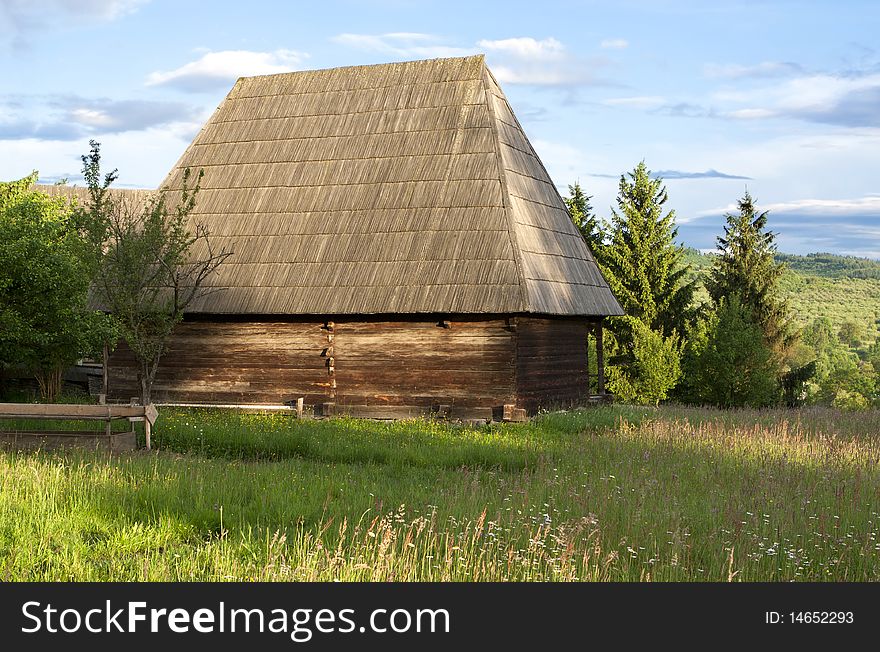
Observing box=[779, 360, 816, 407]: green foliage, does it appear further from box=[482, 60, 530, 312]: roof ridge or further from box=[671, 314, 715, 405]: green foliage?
box=[482, 60, 530, 312]: roof ridge

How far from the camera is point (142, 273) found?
60.1ft

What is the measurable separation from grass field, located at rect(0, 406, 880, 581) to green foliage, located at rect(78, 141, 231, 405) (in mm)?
4325

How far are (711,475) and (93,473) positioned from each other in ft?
22.7

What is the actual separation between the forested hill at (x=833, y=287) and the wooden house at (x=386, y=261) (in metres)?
89.1

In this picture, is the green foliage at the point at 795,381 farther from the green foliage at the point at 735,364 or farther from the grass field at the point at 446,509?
the grass field at the point at 446,509

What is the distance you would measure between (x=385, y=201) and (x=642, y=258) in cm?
1613

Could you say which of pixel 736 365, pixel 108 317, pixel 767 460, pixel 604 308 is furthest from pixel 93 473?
pixel 736 365

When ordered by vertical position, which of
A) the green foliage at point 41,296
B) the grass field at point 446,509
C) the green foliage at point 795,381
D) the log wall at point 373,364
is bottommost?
the green foliage at point 795,381

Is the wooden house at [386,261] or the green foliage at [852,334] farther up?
the wooden house at [386,261]

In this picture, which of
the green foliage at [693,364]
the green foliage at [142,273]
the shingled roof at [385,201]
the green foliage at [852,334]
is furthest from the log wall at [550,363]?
the green foliage at [852,334]

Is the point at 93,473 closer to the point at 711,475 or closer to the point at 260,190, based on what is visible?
the point at 711,475

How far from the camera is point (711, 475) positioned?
443 inches

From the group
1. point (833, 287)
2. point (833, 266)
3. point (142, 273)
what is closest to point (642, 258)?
point (142, 273)

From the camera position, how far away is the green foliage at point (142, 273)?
18.2 m
